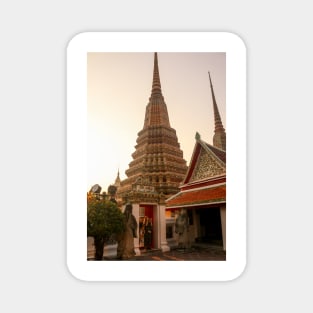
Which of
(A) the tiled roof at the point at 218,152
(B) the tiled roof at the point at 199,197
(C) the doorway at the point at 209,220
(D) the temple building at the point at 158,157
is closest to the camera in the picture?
(B) the tiled roof at the point at 199,197

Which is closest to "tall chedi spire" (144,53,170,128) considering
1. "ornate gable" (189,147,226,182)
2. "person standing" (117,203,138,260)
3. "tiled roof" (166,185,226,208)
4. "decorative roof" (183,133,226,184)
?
"decorative roof" (183,133,226,184)

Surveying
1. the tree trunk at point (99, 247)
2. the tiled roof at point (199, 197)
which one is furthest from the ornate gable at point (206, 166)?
the tree trunk at point (99, 247)

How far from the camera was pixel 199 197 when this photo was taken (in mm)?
4777

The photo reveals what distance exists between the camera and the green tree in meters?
3.23

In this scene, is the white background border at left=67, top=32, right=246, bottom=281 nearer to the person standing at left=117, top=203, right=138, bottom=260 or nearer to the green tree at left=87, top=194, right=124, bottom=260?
the green tree at left=87, top=194, right=124, bottom=260

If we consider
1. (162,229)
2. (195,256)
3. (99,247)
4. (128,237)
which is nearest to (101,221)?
(99,247)

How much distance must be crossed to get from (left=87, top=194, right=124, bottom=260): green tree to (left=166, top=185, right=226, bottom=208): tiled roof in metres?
1.62

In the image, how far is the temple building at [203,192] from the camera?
4367mm

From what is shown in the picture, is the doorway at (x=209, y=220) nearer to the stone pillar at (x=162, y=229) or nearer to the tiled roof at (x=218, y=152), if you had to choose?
the stone pillar at (x=162, y=229)

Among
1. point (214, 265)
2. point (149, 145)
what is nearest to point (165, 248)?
point (214, 265)
